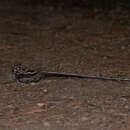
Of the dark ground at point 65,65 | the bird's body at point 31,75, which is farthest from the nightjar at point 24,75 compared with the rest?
the dark ground at point 65,65

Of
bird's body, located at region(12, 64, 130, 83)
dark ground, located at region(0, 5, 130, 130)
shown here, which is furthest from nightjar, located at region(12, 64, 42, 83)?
dark ground, located at region(0, 5, 130, 130)

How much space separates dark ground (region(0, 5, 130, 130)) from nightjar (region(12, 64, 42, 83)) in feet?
0.35

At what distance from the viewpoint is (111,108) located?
153 inches

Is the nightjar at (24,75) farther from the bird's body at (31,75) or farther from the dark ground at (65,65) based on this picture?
the dark ground at (65,65)

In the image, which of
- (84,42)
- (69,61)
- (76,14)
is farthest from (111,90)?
(76,14)

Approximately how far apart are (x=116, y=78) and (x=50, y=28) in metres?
3.06

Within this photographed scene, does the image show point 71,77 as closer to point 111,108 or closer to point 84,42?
point 111,108

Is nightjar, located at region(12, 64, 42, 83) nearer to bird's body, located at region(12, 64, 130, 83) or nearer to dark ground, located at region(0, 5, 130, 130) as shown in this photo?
bird's body, located at region(12, 64, 130, 83)

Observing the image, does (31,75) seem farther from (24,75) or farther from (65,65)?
(65,65)

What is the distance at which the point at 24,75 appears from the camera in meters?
4.61

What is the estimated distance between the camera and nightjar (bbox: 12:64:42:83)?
459 centimetres

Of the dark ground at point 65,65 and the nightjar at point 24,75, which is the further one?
the nightjar at point 24,75

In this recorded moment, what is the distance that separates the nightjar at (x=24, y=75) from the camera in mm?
4594

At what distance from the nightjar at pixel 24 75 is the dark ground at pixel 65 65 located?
0.11 metres
